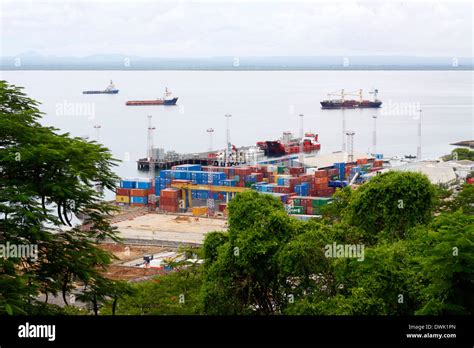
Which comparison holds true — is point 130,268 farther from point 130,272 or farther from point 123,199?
point 123,199

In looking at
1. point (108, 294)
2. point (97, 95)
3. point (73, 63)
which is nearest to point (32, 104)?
point (108, 294)

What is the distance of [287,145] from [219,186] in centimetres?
2430

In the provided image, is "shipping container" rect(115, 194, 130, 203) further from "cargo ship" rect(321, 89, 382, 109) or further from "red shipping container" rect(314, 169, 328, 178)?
"cargo ship" rect(321, 89, 382, 109)

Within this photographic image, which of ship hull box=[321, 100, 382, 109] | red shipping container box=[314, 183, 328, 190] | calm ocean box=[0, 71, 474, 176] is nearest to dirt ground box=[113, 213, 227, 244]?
red shipping container box=[314, 183, 328, 190]

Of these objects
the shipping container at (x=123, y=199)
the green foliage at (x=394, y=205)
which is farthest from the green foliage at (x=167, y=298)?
the shipping container at (x=123, y=199)

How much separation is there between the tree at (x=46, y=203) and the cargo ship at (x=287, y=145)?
45894 millimetres

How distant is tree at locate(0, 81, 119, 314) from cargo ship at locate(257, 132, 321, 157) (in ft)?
151

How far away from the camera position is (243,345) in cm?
405

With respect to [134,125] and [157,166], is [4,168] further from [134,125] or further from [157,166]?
[134,125]

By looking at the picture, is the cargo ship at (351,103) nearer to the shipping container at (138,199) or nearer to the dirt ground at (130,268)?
the shipping container at (138,199)

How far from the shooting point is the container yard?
36750 millimetres

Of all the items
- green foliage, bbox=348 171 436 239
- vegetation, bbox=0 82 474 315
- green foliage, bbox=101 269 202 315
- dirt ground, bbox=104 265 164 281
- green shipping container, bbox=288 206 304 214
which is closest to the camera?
vegetation, bbox=0 82 474 315

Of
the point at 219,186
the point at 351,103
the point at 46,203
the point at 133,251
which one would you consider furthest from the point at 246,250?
the point at 351,103

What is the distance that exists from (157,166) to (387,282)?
42366mm
